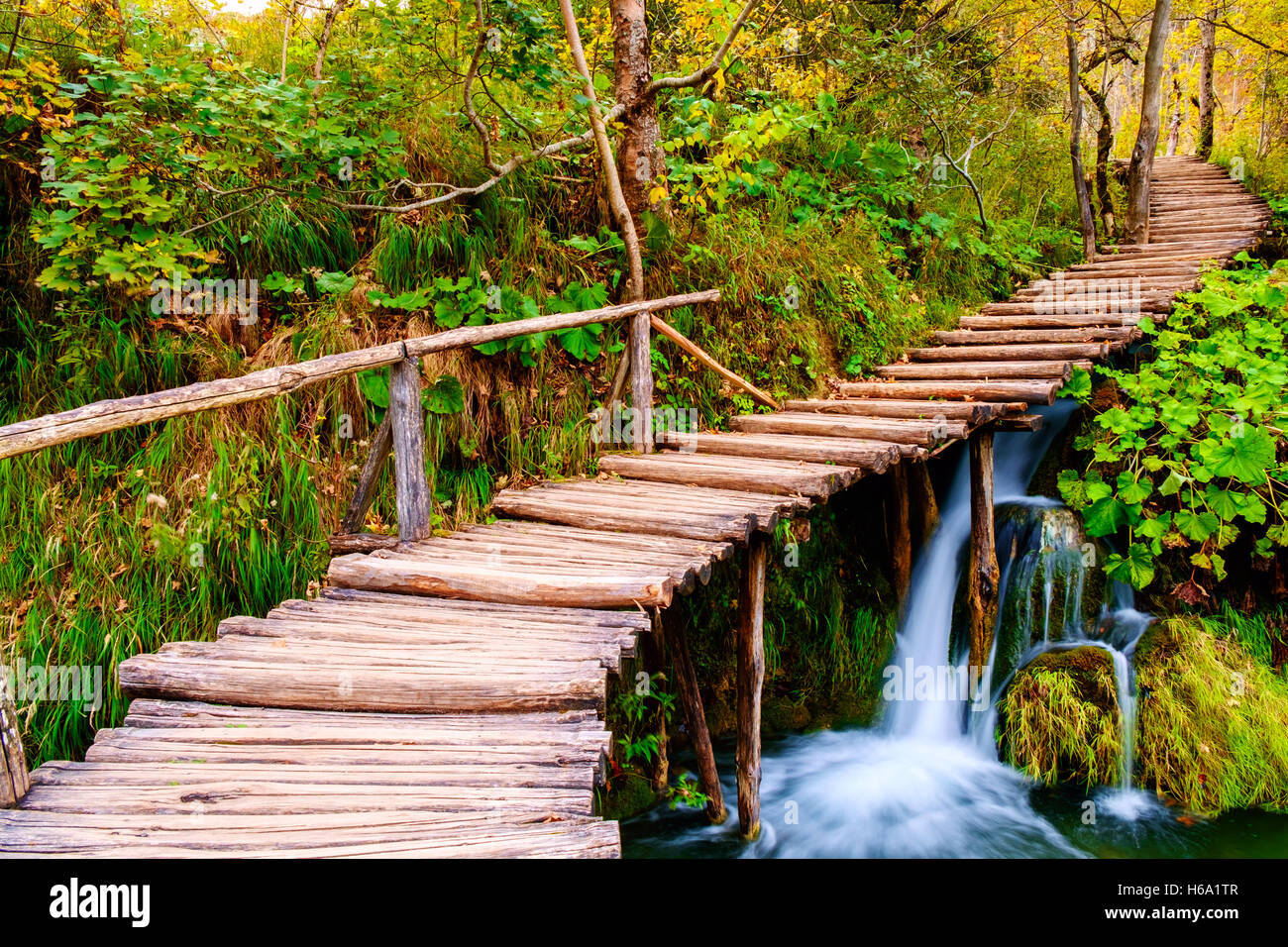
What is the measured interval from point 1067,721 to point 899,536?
1831mm

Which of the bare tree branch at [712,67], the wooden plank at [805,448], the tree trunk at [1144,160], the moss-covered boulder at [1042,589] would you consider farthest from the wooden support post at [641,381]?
the tree trunk at [1144,160]

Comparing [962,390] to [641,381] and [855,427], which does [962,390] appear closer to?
[855,427]

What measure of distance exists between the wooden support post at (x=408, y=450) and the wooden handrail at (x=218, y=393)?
3.7 inches

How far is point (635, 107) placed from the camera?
22.1 feet

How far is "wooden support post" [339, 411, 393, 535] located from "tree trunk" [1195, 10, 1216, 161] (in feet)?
62.9

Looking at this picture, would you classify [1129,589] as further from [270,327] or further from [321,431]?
[270,327]

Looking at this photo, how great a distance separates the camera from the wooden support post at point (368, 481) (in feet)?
14.1

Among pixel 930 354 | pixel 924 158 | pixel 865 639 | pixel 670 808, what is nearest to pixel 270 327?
pixel 670 808

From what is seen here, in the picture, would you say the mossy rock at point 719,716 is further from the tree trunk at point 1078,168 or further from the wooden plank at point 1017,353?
the tree trunk at point 1078,168

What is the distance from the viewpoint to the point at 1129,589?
669cm

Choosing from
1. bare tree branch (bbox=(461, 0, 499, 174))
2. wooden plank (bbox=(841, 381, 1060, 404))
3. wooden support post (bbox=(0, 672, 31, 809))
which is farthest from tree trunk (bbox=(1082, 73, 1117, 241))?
wooden support post (bbox=(0, 672, 31, 809))

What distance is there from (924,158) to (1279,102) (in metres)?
10.3

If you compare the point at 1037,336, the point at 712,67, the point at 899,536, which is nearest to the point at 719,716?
the point at 899,536

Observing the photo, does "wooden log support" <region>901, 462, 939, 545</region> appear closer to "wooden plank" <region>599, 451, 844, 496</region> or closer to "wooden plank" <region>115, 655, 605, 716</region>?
"wooden plank" <region>599, 451, 844, 496</region>
